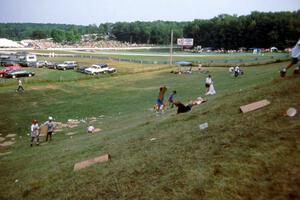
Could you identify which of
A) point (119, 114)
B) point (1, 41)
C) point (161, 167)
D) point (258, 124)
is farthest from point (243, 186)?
point (1, 41)

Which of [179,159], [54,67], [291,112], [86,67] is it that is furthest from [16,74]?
[291,112]

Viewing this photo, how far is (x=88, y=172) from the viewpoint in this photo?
1197 cm

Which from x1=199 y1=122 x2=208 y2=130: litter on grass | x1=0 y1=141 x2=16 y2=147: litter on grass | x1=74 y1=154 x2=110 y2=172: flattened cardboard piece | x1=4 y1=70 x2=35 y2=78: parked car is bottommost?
x1=0 y1=141 x2=16 y2=147: litter on grass

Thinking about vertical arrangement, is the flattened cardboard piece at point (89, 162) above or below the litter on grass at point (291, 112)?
below

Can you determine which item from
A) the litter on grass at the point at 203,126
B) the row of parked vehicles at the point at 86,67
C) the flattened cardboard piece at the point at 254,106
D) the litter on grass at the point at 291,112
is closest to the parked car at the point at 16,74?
the row of parked vehicles at the point at 86,67

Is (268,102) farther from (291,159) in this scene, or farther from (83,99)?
(83,99)

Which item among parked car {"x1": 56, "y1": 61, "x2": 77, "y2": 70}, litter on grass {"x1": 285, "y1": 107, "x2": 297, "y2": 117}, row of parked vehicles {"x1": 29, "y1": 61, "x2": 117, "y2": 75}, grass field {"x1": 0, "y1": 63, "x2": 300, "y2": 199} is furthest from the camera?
parked car {"x1": 56, "y1": 61, "x2": 77, "y2": 70}

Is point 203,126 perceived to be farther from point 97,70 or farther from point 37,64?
point 37,64

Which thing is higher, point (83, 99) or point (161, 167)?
point (161, 167)

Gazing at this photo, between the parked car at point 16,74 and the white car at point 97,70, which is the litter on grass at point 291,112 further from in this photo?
the parked car at point 16,74

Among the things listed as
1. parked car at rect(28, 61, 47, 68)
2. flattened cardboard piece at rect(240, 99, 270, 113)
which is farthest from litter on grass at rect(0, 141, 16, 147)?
parked car at rect(28, 61, 47, 68)

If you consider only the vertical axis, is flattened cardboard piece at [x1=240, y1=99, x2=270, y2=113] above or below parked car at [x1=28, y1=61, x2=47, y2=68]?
above

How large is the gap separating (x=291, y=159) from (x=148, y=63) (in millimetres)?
56748

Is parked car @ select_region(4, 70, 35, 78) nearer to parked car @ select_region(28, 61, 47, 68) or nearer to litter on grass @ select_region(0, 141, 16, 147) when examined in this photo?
parked car @ select_region(28, 61, 47, 68)
